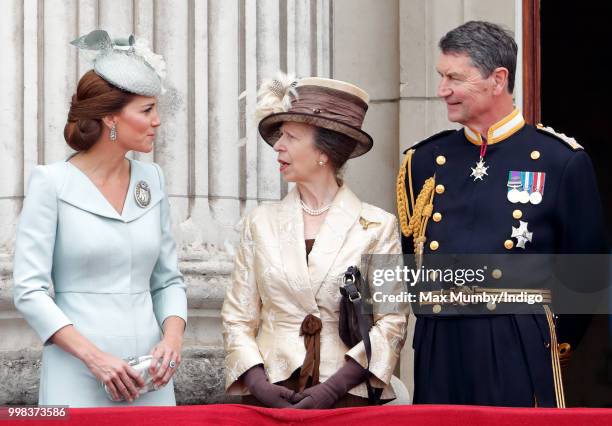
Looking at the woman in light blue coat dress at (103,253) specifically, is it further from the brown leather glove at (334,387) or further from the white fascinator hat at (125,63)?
the brown leather glove at (334,387)

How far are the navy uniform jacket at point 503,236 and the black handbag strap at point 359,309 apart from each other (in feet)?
0.69

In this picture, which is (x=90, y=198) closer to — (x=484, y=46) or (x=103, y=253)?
(x=103, y=253)

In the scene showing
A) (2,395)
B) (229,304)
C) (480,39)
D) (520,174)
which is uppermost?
(480,39)

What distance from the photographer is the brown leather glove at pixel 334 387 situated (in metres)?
4.48

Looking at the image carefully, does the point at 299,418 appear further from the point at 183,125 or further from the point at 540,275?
the point at 183,125

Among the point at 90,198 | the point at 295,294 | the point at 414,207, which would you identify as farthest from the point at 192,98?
the point at 90,198

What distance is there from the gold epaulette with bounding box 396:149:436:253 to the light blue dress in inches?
36.0

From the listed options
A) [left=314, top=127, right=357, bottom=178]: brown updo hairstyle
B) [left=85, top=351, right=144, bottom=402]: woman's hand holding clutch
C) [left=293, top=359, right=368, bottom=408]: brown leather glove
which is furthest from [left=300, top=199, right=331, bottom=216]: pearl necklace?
[left=85, top=351, right=144, bottom=402]: woman's hand holding clutch

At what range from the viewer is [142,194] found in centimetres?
445

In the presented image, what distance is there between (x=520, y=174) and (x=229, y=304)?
1014 mm

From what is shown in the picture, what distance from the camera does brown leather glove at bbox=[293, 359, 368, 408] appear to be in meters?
4.48

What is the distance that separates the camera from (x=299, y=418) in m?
3.71

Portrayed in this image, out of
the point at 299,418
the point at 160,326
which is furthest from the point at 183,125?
the point at 299,418

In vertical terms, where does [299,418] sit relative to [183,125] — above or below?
below
